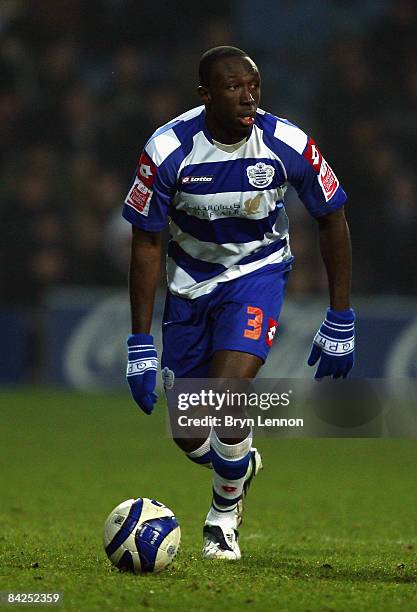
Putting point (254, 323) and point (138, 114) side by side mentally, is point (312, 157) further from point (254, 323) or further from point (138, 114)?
point (138, 114)

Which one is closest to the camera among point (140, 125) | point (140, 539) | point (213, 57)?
point (140, 539)

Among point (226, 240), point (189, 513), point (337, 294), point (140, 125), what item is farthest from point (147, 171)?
point (140, 125)

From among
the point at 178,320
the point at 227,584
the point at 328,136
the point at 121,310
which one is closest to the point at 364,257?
the point at 328,136

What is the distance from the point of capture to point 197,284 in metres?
5.35

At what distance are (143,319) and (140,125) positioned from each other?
8.08m

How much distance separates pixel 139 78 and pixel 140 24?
29.2 inches

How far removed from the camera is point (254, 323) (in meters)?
5.19

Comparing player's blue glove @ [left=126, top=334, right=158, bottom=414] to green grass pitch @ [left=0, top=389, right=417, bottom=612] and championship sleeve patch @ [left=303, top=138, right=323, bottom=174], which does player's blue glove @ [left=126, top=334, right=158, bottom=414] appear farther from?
championship sleeve patch @ [left=303, top=138, right=323, bottom=174]

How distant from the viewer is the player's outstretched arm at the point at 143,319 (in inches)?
203

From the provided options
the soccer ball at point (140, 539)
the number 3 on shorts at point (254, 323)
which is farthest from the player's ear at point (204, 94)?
the soccer ball at point (140, 539)

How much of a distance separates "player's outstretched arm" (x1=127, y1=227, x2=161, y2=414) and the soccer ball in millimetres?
517

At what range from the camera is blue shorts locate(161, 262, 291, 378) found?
5.17 metres

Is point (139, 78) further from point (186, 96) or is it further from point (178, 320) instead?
point (178, 320)

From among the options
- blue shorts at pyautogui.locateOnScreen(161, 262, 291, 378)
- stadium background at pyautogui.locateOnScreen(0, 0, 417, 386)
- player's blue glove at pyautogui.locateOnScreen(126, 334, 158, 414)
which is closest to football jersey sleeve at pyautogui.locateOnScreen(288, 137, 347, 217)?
blue shorts at pyautogui.locateOnScreen(161, 262, 291, 378)
